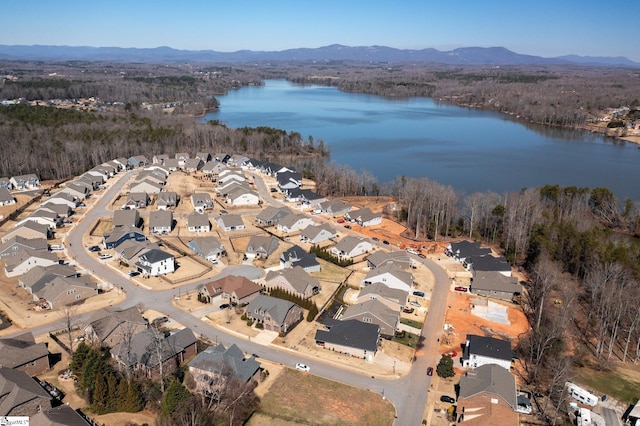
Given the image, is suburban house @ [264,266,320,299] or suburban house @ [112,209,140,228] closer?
suburban house @ [264,266,320,299]

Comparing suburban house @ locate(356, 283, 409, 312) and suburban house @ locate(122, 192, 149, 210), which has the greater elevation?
suburban house @ locate(122, 192, 149, 210)

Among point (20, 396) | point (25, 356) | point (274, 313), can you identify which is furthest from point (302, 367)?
point (25, 356)

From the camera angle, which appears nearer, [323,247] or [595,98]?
[323,247]

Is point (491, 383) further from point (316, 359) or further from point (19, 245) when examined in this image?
point (19, 245)

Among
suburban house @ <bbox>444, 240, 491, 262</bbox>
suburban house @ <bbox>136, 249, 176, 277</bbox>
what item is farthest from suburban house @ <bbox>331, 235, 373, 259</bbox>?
suburban house @ <bbox>136, 249, 176, 277</bbox>

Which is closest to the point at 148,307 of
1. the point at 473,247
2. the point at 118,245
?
the point at 118,245

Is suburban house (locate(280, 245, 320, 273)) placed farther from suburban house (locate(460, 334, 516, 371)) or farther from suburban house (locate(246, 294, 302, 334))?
suburban house (locate(460, 334, 516, 371))

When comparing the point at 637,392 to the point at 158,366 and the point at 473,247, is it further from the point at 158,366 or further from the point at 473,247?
the point at 158,366
